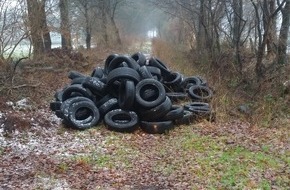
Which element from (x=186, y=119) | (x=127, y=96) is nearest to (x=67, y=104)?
(x=127, y=96)

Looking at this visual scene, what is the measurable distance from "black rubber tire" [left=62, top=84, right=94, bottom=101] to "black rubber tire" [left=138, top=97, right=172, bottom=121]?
150 centimetres

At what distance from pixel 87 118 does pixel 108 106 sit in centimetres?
56

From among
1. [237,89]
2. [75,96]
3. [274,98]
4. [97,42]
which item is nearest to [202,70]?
[237,89]

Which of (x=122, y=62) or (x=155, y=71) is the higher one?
(x=122, y=62)

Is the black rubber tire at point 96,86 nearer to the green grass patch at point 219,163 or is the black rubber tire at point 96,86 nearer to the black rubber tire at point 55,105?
the black rubber tire at point 55,105

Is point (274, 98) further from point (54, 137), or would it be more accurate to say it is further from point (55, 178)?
point (55, 178)

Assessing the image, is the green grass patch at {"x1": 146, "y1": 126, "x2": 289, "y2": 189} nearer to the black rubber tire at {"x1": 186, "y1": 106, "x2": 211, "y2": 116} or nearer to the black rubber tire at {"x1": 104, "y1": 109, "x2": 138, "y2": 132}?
the black rubber tire at {"x1": 104, "y1": 109, "x2": 138, "y2": 132}

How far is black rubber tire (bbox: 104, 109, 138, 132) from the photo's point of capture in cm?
801

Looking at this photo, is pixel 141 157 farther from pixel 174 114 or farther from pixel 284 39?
pixel 284 39

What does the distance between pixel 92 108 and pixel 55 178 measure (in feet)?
9.92

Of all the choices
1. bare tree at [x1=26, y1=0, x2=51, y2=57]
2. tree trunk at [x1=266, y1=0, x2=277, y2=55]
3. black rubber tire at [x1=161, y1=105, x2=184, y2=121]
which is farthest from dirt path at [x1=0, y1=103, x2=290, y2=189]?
tree trunk at [x1=266, y1=0, x2=277, y2=55]

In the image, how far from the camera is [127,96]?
322 inches

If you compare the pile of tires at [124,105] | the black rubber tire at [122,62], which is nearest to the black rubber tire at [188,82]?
the pile of tires at [124,105]

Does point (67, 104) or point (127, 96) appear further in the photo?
point (67, 104)
